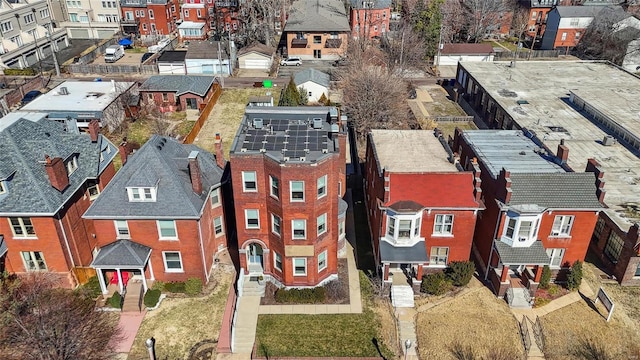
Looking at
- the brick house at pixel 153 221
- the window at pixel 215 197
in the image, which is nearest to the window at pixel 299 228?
the brick house at pixel 153 221

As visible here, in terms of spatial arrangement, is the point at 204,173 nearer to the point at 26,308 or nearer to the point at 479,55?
the point at 26,308

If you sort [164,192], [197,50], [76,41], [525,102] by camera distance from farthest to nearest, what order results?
[76,41], [197,50], [525,102], [164,192]

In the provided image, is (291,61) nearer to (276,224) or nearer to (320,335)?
(276,224)

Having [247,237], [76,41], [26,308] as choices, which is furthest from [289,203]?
[76,41]

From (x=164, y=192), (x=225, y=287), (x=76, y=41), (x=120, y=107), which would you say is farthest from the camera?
(x=76, y=41)

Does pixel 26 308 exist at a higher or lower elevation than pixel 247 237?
lower

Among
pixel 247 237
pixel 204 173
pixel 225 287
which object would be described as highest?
pixel 204 173

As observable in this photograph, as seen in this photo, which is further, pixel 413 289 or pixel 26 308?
pixel 413 289

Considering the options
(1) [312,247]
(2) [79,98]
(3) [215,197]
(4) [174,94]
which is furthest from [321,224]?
(2) [79,98]
